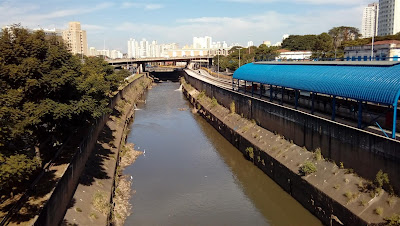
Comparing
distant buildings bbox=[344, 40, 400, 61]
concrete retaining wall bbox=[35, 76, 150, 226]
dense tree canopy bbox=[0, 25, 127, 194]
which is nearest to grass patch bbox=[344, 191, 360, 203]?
concrete retaining wall bbox=[35, 76, 150, 226]

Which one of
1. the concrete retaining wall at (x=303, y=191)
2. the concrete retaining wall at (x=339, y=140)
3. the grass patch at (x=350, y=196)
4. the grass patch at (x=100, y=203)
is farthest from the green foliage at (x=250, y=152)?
the grass patch at (x=100, y=203)

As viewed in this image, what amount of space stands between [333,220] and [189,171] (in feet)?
47.0

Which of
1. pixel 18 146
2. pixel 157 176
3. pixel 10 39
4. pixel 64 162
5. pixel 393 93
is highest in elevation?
pixel 10 39

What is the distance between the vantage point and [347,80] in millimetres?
22812

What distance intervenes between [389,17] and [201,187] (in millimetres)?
168870

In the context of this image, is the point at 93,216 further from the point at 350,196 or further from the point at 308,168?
the point at 350,196

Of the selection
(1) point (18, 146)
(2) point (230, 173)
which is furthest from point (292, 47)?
(1) point (18, 146)

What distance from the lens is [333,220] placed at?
63.5 ft

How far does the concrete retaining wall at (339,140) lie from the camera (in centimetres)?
1825

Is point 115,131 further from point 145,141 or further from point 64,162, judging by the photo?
Answer: point 64,162

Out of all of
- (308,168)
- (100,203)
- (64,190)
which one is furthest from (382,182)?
(64,190)

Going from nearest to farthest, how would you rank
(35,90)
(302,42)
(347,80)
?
(35,90)
(347,80)
(302,42)

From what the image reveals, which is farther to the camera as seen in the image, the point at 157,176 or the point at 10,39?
the point at 157,176

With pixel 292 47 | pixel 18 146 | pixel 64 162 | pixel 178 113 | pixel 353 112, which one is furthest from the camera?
pixel 292 47
